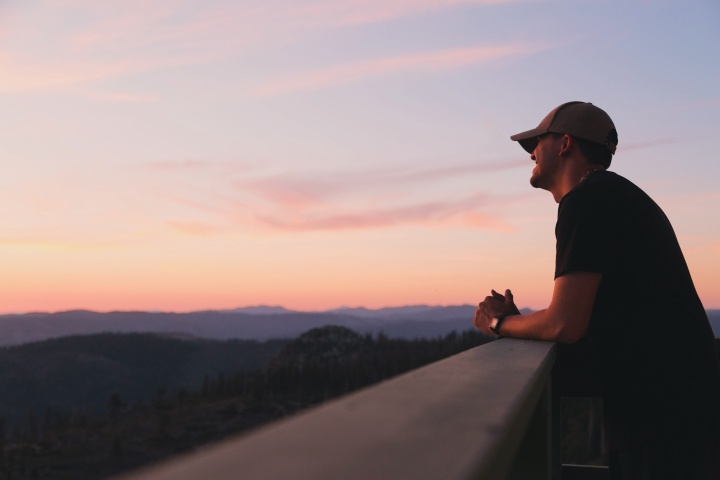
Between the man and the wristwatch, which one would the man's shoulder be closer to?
the man

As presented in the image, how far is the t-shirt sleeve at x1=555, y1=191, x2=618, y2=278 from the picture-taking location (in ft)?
8.48

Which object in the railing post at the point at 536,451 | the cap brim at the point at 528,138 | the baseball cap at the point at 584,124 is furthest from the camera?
the cap brim at the point at 528,138

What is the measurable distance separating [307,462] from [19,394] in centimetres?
21180

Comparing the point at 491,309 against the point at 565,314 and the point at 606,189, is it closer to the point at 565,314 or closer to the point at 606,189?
the point at 565,314


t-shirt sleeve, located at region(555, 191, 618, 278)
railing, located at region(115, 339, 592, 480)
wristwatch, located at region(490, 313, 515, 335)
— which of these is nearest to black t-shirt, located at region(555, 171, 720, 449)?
t-shirt sleeve, located at region(555, 191, 618, 278)

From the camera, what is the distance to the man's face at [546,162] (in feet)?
10.5

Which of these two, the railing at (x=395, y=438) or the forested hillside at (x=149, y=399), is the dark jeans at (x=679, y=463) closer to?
the railing at (x=395, y=438)

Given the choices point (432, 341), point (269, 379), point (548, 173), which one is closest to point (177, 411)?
point (269, 379)

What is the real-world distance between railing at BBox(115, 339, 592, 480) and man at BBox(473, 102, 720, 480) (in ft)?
3.53

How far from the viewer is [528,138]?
Answer: 11.0 feet

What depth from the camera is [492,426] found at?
3.39 ft

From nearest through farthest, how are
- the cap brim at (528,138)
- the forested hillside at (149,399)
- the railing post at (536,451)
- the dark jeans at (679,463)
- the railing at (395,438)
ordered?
the railing at (395,438) → the railing post at (536,451) → the dark jeans at (679,463) → the cap brim at (528,138) → the forested hillside at (149,399)

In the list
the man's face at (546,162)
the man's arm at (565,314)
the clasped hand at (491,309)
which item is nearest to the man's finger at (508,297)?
the clasped hand at (491,309)

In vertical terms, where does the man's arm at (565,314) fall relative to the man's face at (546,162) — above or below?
below
